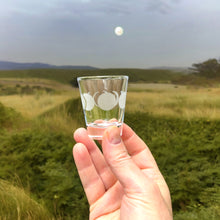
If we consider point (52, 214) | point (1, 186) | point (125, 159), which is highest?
point (125, 159)

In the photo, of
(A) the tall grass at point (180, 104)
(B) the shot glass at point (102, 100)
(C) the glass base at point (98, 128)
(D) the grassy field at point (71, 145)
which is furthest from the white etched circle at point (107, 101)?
(A) the tall grass at point (180, 104)

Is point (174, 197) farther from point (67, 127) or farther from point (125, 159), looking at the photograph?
point (67, 127)

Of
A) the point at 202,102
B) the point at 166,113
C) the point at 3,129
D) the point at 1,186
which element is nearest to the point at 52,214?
the point at 1,186

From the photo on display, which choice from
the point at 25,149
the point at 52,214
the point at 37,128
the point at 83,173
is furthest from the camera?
the point at 37,128

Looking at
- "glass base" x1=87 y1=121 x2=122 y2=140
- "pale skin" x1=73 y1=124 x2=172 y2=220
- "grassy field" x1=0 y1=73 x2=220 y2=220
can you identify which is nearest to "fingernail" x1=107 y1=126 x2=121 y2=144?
"pale skin" x1=73 y1=124 x2=172 y2=220

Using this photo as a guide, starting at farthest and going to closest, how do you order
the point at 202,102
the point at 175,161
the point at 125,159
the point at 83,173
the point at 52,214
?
1. the point at 202,102
2. the point at 175,161
3. the point at 52,214
4. the point at 83,173
5. the point at 125,159

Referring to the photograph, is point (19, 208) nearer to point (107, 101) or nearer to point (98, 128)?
point (98, 128)

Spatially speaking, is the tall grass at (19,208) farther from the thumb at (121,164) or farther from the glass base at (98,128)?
the thumb at (121,164)
